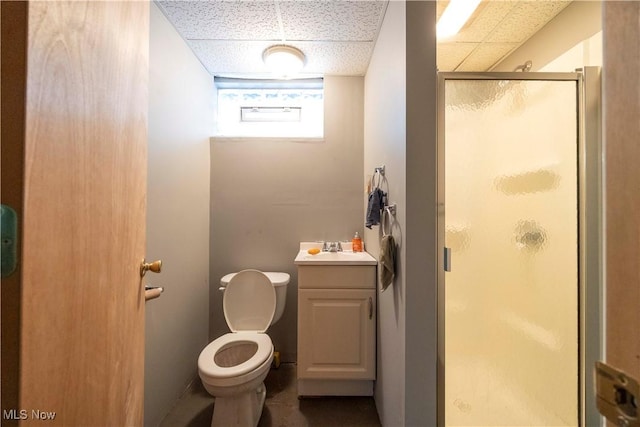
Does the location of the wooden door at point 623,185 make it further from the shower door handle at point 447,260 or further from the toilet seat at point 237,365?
the toilet seat at point 237,365

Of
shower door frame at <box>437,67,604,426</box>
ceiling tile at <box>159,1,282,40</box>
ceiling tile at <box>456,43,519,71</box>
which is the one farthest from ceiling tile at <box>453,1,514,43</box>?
ceiling tile at <box>159,1,282,40</box>

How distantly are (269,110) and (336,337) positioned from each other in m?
1.93

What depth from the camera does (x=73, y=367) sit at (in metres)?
0.51

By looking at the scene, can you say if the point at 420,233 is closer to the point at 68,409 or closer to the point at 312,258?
the point at 312,258

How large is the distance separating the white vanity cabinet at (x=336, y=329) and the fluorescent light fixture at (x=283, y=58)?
148cm

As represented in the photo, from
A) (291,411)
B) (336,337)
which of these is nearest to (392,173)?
(336,337)

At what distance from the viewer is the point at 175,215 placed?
1.58m

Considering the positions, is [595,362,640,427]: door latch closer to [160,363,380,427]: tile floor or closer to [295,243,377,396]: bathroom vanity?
[295,243,377,396]: bathroom vanity

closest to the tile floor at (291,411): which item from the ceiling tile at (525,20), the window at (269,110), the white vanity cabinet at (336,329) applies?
the white vanity cabinet at (336,329)

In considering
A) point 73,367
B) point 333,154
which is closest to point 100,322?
point 73,367

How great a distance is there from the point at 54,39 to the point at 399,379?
153cm

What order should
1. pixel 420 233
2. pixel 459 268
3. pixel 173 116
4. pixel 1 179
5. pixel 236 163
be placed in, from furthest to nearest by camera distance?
pixel 236 163
pixel 173 116
pixel 459 268
pixel 420 233
pixel 1 179

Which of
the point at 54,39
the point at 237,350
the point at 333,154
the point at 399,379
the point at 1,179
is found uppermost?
the point at 333,154

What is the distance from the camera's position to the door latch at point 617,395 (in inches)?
12.7
